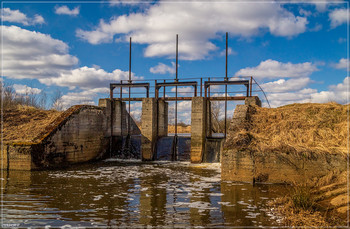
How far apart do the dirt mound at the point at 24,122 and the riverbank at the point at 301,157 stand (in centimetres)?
1273

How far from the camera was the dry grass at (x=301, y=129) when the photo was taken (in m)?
11.4

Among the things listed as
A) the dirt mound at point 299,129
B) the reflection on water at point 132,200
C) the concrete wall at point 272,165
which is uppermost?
the dirt mound at point 299,129

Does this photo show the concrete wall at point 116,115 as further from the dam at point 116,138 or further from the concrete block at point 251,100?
the concrete block at point 251,100

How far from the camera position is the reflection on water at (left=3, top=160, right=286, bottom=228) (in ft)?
22.1

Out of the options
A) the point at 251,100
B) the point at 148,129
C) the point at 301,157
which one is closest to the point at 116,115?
the point at 148,129

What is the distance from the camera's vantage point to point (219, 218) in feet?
22.8

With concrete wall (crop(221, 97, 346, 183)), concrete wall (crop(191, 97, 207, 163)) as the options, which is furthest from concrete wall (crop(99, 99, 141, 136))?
concrete wall (crop(221, 97, 346, 183))

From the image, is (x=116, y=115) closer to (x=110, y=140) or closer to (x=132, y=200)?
(x=110, y=140)

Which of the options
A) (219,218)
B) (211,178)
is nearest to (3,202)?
(219,218)

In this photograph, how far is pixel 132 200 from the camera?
873cm

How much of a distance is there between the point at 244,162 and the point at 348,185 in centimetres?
377

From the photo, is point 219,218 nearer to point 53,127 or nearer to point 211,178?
point 211,178

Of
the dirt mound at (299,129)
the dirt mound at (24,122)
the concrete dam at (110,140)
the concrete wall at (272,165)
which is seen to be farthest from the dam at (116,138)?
the concrete wall at (272,165)

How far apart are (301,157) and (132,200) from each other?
6.73 m
